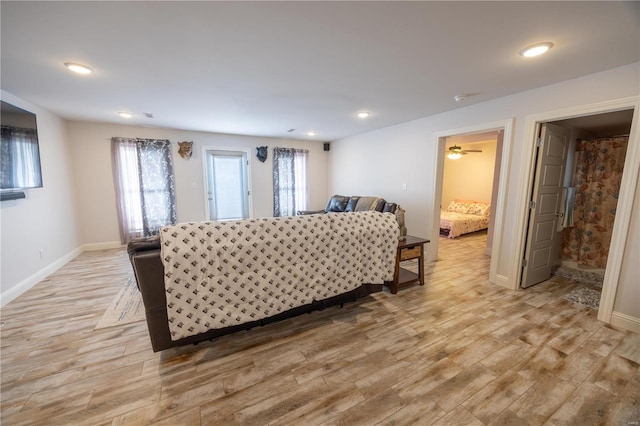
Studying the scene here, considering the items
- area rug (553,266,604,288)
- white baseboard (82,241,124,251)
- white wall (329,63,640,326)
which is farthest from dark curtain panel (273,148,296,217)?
area rug (553,266,604,288)

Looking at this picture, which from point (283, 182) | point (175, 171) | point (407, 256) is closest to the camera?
point (407, 256)

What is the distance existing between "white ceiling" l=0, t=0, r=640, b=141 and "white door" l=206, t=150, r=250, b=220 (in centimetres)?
236

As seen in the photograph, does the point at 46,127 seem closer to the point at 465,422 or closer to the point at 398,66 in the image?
the point at 398,66

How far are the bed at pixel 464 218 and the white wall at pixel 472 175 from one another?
0.33 metres

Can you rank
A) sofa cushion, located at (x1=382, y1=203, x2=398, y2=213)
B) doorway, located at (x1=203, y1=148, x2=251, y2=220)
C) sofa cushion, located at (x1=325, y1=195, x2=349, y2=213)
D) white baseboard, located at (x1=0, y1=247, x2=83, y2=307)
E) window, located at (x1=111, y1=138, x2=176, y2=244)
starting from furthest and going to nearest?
doorway, located at (x1=203, y1=148, x2=251, y2=220) → sofa cushion, located at (x1=325, y1=195, x2=349, y2=213) → window, located at (x1=111, y1=138, x2=176, y2=244) → sofa cushion, located at (x1=382, y1=203, x2=398, y2=213) → white baseboard, located at (x1=0, y1=247, x2=83, y2=307)

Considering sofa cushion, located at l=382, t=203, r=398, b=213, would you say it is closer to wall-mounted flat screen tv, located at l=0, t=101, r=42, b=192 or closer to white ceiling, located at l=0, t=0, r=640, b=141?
white ceiling, located at l=0, t=0, r=640, b=141

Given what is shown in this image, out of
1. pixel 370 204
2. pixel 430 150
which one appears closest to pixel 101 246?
pixel 370 204

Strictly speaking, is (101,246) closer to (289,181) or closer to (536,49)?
(289,181)

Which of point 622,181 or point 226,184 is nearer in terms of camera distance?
point 622,181

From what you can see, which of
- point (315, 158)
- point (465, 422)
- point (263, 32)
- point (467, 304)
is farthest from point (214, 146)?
point (465, 422)

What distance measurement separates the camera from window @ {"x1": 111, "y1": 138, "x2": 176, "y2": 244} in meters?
4.65

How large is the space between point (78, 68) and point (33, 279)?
107 inches

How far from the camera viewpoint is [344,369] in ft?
5.78

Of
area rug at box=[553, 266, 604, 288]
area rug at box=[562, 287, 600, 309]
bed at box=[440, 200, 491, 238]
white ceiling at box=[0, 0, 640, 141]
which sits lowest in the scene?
area rug at box=[562, 287, 600, 309]
